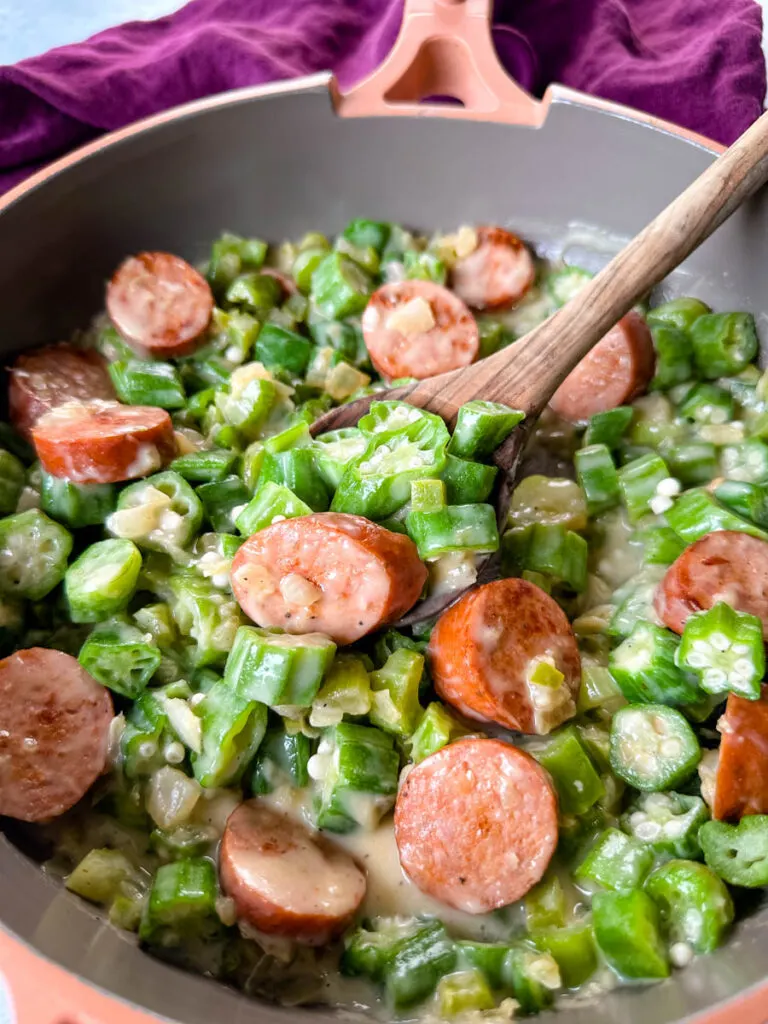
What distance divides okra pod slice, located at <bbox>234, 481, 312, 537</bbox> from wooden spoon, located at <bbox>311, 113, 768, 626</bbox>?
1.07ft

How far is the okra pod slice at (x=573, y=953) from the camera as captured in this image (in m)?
1.90

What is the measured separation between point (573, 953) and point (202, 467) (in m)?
1.45

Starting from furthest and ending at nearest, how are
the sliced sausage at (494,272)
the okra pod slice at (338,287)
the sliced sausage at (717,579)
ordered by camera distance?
1. the sliced sausage at (494,272)
2. the okra pod slice at (338,287)
3. the sliced sausage at (717,579)

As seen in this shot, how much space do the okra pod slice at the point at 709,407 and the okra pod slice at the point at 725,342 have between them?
0.24 ft

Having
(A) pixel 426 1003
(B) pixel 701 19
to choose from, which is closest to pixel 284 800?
(A) pixel 426 1003

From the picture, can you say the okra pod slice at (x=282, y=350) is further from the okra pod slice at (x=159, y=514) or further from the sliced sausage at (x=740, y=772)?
the sliced sausage at (x=740, y=772)

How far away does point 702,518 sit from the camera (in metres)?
2.44

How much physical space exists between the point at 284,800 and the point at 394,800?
0.24m

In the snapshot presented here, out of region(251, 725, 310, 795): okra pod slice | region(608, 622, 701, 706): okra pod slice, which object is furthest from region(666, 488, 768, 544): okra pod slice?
region(251, 725, 310, 795): okra pod slice

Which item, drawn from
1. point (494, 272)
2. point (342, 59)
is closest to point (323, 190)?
point (494, 272)

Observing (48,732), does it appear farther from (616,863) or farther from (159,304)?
(159,304)

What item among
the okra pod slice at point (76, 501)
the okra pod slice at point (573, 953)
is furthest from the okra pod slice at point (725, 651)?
the okra pod slice at point (76, 501)

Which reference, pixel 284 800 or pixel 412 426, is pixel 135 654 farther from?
pixel 412 426

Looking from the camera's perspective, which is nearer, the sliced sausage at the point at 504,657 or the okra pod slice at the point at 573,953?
the okra pod slice at the point at 573,953
